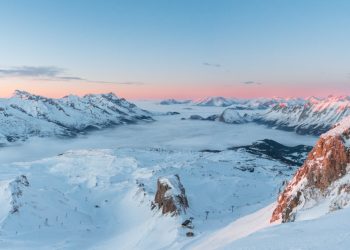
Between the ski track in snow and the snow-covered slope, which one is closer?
the ski track in snow

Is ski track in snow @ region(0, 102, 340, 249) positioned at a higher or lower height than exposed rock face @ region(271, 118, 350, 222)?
lower

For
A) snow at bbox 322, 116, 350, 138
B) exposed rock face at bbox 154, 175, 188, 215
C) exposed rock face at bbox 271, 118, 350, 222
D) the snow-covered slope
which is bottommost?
the snow-covered slope

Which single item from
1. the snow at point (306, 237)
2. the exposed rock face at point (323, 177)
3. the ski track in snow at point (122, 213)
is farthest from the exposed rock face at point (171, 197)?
the snow at point (306, 237)

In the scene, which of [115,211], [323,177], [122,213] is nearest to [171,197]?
[122,213]

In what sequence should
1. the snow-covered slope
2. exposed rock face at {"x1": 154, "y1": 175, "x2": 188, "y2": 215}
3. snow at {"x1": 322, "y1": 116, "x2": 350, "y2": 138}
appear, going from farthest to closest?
1. exposed rock face at {"x1": 154, "y1": 175, "x2": 188, "y2": 215}
2. the snow-covered slope
3. snow at {"x1": 322, "y1": 116, "x2": 350, "y2": 138}

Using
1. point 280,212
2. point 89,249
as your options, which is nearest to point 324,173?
point 280,212

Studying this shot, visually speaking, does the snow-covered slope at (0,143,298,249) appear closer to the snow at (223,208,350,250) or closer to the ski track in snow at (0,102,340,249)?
the ski track in snow at (0,102,340,249)

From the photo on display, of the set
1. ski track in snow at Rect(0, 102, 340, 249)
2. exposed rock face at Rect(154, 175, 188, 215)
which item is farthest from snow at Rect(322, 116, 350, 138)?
exposed rock face at Rect(154, 175, 188, 215)
